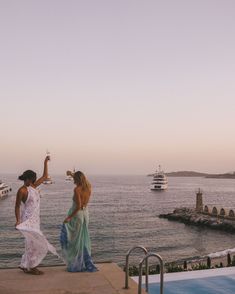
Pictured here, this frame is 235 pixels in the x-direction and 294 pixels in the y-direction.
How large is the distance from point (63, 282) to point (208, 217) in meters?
53.8

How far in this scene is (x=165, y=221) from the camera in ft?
203

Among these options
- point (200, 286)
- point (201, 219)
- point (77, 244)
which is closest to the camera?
point (77, 244)

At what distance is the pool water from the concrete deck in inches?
71.3

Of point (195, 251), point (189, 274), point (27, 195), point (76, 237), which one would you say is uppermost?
point (27, 195)

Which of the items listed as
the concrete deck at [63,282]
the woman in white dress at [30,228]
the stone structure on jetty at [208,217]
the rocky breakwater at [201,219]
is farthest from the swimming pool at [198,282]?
the stone structure on jetty at [208,217]

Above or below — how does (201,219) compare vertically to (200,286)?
below

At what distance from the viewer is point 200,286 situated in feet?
27.1

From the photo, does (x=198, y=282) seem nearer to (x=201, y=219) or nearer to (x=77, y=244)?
(x=77, y=244)

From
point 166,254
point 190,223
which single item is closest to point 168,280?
point 166,254

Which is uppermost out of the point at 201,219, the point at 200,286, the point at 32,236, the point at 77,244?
the point at 32,236

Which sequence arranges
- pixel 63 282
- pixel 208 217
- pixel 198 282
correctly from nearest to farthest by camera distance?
pixel 63 282 → pixel 198 282 → pixel 208 217

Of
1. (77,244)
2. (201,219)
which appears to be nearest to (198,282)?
(77,244)

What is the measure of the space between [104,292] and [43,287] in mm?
882

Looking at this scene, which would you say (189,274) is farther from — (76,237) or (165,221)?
(165,221)
